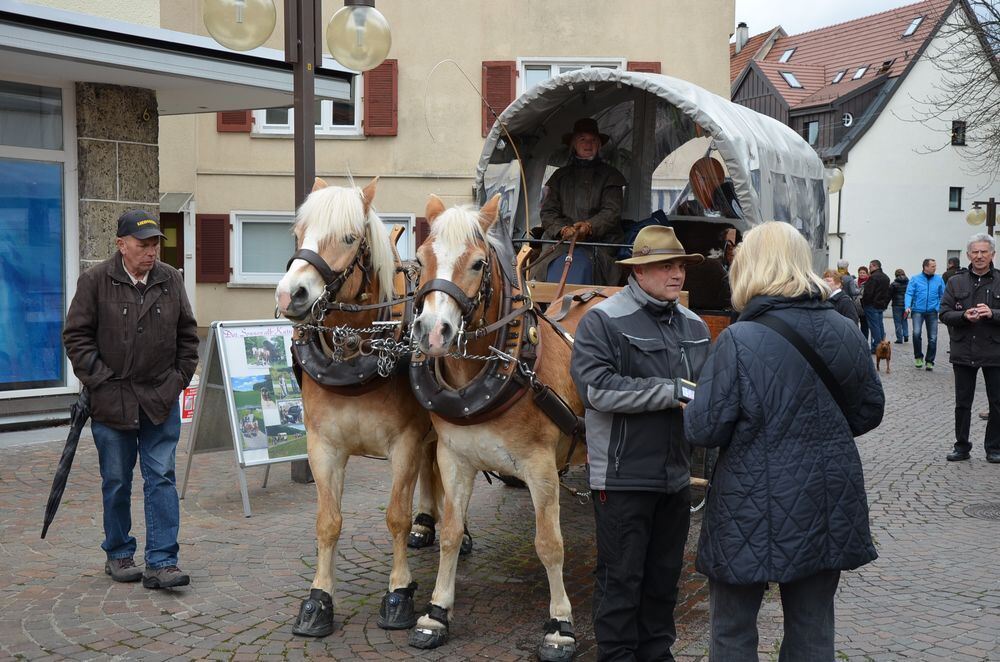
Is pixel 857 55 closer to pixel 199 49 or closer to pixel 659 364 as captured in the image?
pixel 199 49

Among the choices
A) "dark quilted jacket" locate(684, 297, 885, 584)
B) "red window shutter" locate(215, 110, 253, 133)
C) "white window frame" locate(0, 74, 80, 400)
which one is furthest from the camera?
"red window shutter" locate(215, 110, 253, 133)

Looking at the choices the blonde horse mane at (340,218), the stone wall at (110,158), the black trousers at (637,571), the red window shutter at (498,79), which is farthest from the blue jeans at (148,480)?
the red window shutter at (498,79)

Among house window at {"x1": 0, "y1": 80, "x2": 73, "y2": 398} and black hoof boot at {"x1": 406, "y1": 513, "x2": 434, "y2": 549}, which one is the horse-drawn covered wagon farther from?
house window at {"x1": 0, "y1": 80, "x2": 73, "y2": 398}

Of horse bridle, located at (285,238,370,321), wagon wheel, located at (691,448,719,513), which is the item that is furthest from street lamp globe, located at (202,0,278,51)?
wagon wheel, located at (691,448,719,513)

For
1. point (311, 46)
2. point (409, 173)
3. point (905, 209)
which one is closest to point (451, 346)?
point (311, 46)

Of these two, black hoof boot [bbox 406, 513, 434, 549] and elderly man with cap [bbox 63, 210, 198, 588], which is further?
black hoof boot [bbox 406, 513, 434, 549]

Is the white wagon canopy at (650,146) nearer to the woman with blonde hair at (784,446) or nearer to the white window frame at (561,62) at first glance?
the woman with blonde hair at (784,446)

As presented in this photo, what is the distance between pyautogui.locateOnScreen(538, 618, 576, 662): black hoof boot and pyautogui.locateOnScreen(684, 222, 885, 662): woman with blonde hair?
96 centimetres

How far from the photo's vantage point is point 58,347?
30.8 feet

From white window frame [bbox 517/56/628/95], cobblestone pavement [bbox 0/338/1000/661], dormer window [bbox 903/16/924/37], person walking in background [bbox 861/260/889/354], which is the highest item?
dormer window [bbox 903/16/924/37]

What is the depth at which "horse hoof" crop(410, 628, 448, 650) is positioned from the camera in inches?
166

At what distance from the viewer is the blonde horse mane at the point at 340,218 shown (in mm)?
4227

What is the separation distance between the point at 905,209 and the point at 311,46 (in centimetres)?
3169

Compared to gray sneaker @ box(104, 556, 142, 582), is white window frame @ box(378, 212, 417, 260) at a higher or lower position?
higher
